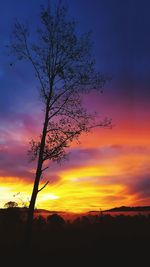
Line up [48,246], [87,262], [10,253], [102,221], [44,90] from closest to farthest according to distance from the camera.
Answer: [87,262] < [10,253] < [48,246] < [44,90] < [102,221]

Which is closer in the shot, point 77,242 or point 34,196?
point 34,196

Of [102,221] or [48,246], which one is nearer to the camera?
[48,246]

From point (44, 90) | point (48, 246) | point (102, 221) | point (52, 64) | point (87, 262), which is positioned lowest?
point (87, 262)

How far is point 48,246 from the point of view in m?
24.7

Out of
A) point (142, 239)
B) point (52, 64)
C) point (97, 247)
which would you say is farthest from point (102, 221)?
point (52, 64)

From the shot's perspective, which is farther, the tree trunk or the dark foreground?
the tree trunk

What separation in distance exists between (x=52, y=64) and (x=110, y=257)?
14.0 m

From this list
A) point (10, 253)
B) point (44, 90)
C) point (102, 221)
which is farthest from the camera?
point (102, 221)

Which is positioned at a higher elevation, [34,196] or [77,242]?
[34,196]

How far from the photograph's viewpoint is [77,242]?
85.8 feet

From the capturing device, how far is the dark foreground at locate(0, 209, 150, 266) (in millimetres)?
21250

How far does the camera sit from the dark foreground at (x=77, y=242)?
21250 mm

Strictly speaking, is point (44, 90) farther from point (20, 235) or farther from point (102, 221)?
point (102, 221)

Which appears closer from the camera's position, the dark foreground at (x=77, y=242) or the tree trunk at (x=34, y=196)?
the dark foreground at (x=77, y=242)
